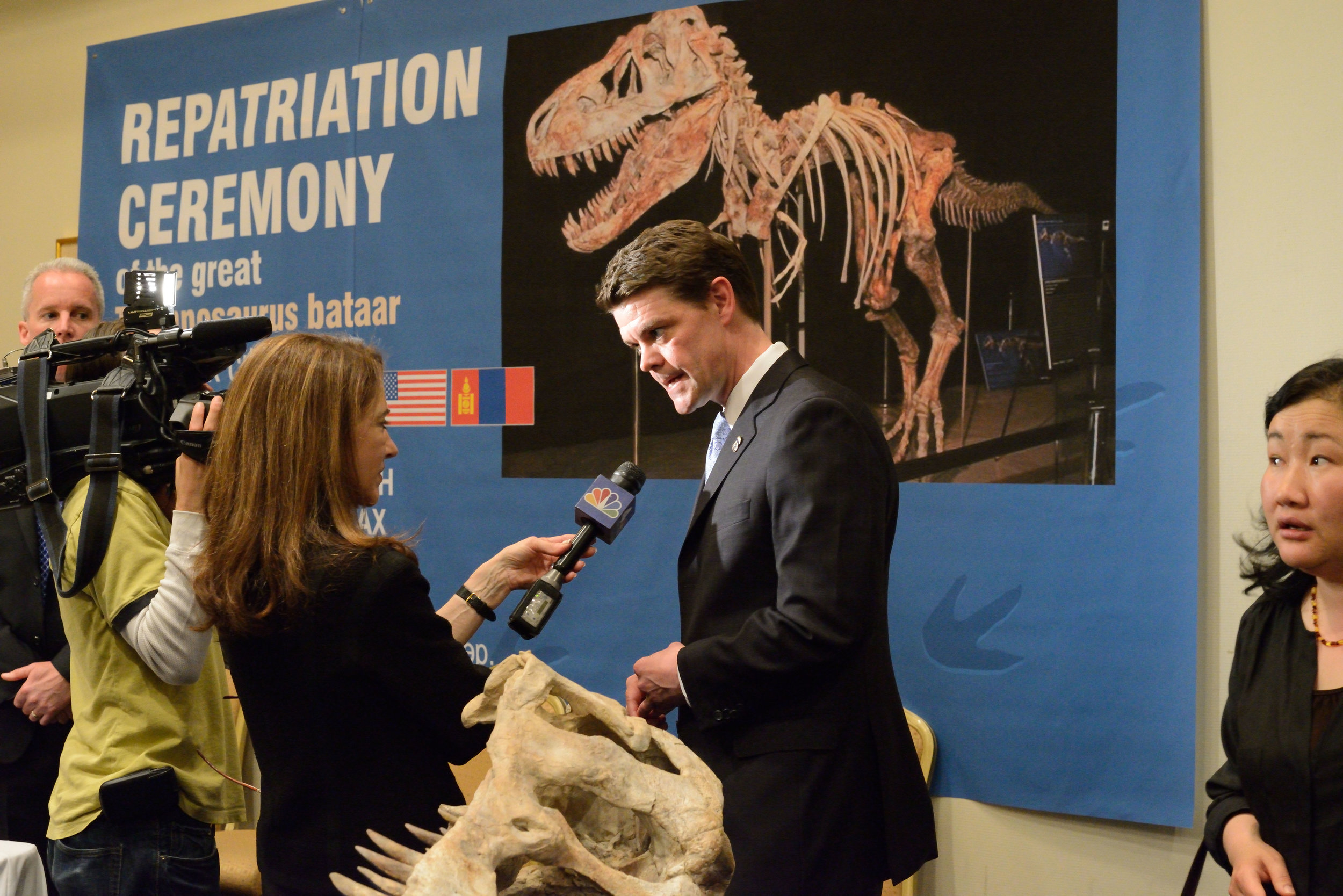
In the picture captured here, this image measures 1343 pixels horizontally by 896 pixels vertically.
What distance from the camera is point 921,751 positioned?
260cm

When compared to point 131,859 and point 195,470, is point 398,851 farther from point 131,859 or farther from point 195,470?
point 131,859

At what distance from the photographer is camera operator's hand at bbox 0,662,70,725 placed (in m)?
2.05

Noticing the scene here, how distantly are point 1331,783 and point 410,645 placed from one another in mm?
1218

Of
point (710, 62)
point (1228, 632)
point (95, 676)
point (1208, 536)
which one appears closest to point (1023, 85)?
point (710, 62)

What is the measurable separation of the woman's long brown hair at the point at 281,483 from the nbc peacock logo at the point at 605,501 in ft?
1.24

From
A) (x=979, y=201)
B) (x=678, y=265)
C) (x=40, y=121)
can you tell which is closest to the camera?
(x=678, y=265)

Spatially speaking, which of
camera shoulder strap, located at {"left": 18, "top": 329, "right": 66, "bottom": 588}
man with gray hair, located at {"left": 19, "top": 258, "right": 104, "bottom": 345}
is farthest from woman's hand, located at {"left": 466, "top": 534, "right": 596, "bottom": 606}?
man with gray hair, located at {"left": 19, "top": 258, "right": 104, "bottom": 345}

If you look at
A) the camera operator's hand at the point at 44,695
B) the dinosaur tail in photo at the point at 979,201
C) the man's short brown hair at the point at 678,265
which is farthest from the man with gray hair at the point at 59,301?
the dinosaur tail in photo at the point at 979,201

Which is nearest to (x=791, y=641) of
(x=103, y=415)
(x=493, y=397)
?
(x=103, y=415)

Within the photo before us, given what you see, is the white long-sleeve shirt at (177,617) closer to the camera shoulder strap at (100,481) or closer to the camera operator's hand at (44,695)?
the camera shoulder strap at (100,481)

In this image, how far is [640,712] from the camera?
1.62m

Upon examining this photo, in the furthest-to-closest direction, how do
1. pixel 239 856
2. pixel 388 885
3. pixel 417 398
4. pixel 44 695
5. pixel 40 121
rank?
1. pixel 40 121
2. pixel 417 398
3. pixel 239 856
4. pixel 44 695
5. pixel 388 885

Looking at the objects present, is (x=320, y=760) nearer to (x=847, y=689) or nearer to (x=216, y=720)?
(x=216, y=720)

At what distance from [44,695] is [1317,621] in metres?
2.28
